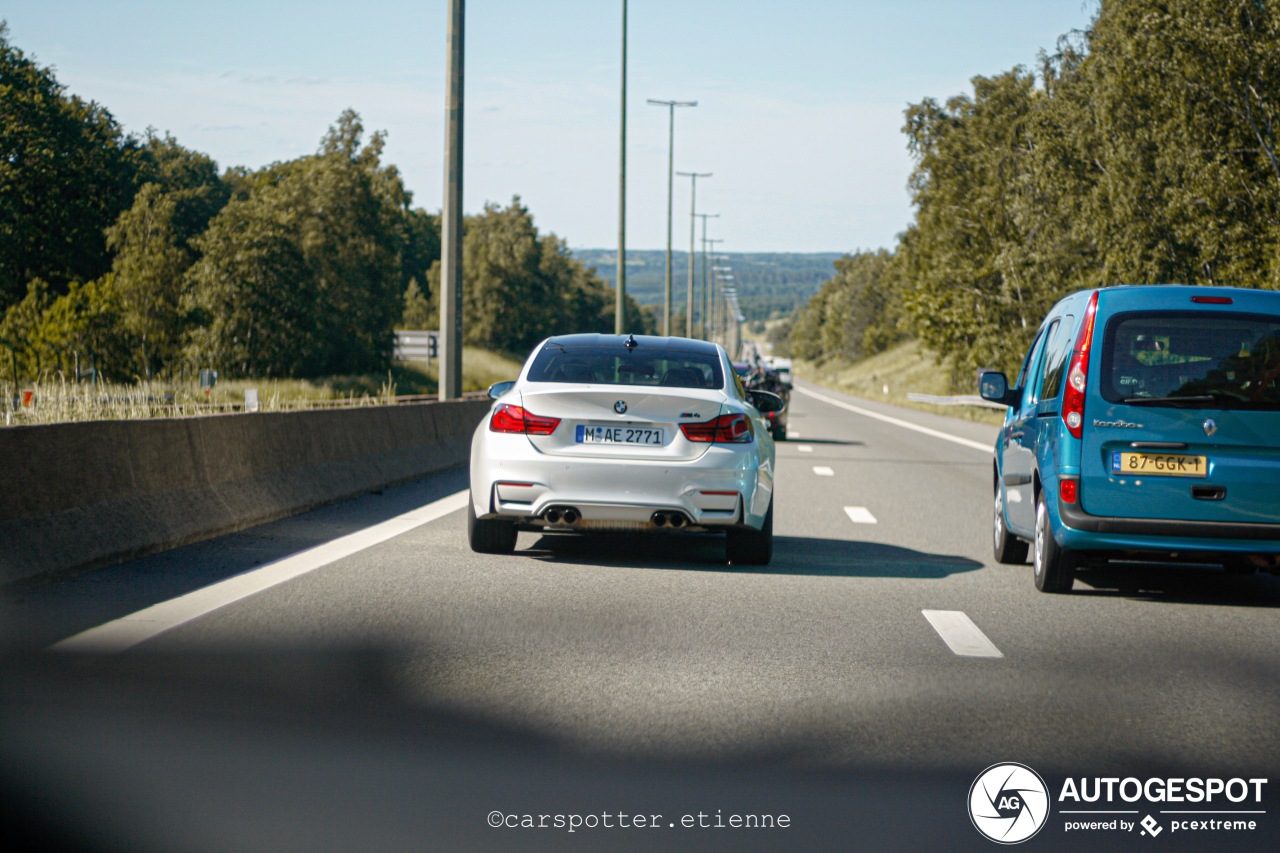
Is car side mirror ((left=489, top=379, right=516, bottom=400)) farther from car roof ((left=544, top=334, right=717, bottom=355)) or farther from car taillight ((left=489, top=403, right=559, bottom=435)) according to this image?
car taillight ((left=489, top=403, right=559, bottom=435))

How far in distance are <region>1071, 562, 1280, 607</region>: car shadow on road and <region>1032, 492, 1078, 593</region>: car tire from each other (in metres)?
0.24

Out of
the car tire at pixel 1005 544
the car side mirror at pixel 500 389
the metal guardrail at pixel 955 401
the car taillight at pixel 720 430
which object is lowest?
the metal guardrail at pixel 955 401

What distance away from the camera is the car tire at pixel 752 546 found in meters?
10.6

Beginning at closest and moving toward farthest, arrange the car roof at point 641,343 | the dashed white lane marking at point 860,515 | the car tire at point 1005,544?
the car roof at point 641,343 < the car tire at point 1005,544 < the dashed white lane marking at point 860,515

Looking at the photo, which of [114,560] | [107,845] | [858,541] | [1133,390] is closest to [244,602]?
[114,560]

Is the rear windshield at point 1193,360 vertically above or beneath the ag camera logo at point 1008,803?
above

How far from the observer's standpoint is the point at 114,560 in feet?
31.2

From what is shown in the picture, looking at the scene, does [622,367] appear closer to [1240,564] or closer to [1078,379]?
[1078,379]

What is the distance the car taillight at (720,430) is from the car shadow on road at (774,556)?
0.88 metres

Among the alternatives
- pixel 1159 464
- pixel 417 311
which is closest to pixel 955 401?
pixel 1159 464

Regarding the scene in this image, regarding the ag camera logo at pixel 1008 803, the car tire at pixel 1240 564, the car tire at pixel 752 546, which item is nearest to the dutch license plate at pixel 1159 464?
the car tire at pixel 1240 564

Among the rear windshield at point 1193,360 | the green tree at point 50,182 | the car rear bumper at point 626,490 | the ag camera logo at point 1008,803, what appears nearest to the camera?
the ag camera logo at point 1008,803

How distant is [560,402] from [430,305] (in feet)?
454

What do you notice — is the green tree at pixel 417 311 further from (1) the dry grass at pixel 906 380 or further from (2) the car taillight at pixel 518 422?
(2) the car taillight at pixel 518 422
